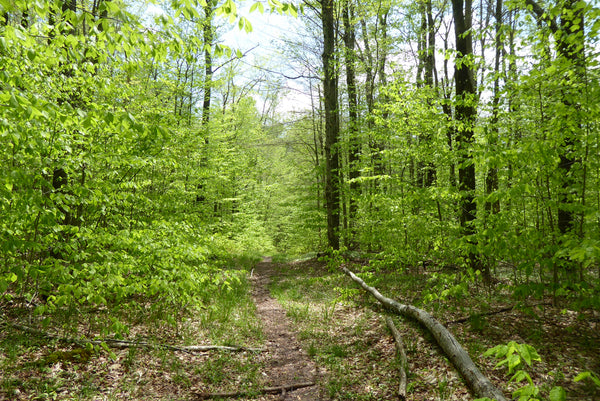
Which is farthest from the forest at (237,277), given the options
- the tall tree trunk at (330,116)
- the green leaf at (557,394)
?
the tall tree trunk at (330,116)

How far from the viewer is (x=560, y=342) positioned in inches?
187

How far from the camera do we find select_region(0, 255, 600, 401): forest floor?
162 inches

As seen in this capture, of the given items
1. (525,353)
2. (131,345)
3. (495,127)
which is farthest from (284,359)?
(495,127)

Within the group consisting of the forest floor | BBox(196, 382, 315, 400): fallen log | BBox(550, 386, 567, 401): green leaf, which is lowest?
BBox(196, 382, 315, 400): fallen log

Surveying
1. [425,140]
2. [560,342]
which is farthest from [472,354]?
[425,140]

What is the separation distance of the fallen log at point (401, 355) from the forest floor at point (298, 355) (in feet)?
0.37

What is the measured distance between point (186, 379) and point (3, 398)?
207cm

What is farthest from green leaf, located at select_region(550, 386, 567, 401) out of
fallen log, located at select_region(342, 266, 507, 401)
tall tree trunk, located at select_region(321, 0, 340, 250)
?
tall tree trunk, located at select_region(321, 0, 340, 250)

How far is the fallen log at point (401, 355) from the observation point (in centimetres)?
406

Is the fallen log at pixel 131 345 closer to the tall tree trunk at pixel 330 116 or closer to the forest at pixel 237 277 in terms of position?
the forest at pixel 237 277

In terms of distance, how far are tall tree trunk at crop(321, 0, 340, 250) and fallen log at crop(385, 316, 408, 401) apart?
20.2 ft

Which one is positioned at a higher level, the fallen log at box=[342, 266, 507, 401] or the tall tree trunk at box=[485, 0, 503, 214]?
the tall tree trunk at box=[485, 0, 503, 214]

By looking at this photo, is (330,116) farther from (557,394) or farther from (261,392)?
(557,394)

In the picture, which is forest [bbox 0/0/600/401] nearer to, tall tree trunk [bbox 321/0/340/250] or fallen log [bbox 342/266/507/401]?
fallen log [bbox 342/266/507/401]
